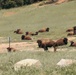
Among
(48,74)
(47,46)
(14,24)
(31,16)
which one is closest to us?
(48,74)

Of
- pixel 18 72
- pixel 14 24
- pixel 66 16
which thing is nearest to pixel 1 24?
pixel 14 24

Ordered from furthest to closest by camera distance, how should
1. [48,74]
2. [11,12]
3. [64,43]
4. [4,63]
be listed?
[11,12], [64,43], [4,63], [48,74]

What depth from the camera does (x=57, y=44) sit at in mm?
24109

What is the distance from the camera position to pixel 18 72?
10984 millimetres

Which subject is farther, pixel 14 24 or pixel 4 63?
pixel 14 24

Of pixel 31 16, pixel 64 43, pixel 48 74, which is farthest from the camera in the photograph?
pixel 31 16

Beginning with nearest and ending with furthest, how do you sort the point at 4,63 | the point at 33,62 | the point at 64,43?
the point at 33,62, the point at 4,63, the point at 64,43

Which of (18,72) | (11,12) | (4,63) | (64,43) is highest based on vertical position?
(18,72)

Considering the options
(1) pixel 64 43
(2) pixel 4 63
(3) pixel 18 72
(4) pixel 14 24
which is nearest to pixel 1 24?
(4) pixel 14 24

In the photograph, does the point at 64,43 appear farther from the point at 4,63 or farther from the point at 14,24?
the point at 14,24

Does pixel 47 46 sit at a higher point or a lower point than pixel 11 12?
higher

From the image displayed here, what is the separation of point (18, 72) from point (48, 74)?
3.80ft

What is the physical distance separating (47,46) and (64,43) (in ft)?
8.43

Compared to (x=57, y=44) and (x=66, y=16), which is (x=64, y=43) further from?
(x=66, y=16)
